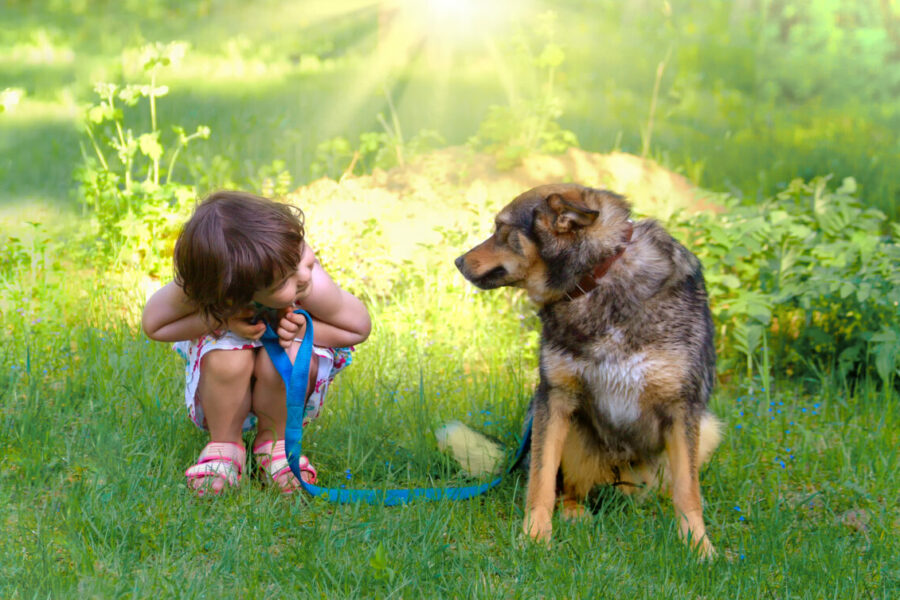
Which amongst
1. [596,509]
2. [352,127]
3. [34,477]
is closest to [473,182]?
[352,127]

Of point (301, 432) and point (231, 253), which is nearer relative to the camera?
point (231, 253)

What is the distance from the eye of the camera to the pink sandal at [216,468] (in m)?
3.11

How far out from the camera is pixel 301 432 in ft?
10.2

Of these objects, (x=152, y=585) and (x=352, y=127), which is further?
(x=352, y=127)

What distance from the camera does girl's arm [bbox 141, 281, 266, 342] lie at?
9.89ft

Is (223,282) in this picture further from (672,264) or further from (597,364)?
(672,264)

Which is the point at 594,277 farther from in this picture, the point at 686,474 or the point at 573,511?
the point at 573,511

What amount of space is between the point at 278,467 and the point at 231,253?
35.6 inches

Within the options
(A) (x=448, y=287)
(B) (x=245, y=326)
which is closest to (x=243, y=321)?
(B) (x=245, y=326)

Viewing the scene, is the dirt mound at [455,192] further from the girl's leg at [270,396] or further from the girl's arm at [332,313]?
the girl's leg at [270,396]

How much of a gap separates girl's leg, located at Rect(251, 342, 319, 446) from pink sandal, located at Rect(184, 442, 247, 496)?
0.15 metres

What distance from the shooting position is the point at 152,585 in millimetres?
2504

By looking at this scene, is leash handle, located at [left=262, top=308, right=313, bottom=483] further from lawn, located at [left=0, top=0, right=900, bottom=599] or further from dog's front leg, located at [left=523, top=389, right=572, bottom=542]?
dog's front leg, located at [left=523, top=389, right=572, bottom=542]

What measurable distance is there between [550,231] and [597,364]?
0.49 m
